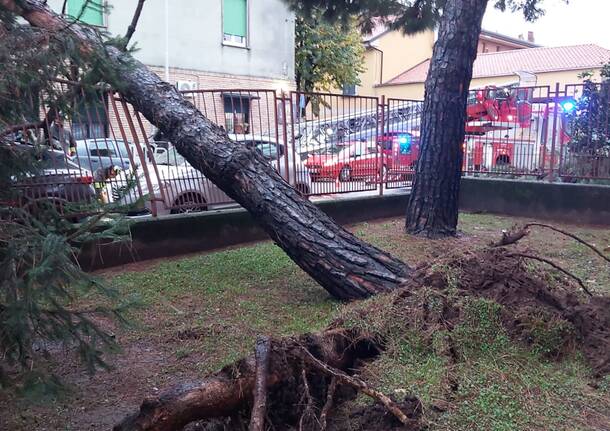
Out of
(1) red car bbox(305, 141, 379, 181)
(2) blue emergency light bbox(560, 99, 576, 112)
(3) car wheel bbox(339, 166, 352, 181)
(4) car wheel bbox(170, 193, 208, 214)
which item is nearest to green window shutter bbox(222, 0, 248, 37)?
(1) red car bbox(305, 141, 379, 181)

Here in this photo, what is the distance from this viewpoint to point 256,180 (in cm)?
575

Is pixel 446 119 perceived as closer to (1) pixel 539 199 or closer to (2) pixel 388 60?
(1) pixel 539 199

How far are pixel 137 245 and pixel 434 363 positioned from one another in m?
4.26

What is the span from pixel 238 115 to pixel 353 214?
8.47ft

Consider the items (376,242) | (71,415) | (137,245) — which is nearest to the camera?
(71,415)

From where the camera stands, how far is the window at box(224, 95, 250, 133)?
7.93 m

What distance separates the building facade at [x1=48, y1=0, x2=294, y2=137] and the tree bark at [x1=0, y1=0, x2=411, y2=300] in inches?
476

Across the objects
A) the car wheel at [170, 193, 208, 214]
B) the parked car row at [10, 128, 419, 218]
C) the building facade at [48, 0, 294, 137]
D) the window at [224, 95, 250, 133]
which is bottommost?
the car wheel at [170, 193, 208, 214]

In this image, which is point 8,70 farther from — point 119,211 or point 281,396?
point 281,396

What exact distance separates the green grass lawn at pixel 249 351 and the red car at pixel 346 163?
2.36m

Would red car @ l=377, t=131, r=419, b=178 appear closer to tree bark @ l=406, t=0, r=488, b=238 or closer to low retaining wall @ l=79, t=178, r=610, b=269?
low retaining wall @ l=79, t=178, r=610, b=269

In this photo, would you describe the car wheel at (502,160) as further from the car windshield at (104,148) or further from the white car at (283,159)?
the car windshield at (104,148)

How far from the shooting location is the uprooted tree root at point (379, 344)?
2.83 meters

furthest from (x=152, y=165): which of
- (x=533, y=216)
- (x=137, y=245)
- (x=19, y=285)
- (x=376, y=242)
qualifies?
(x=533, y=216)
